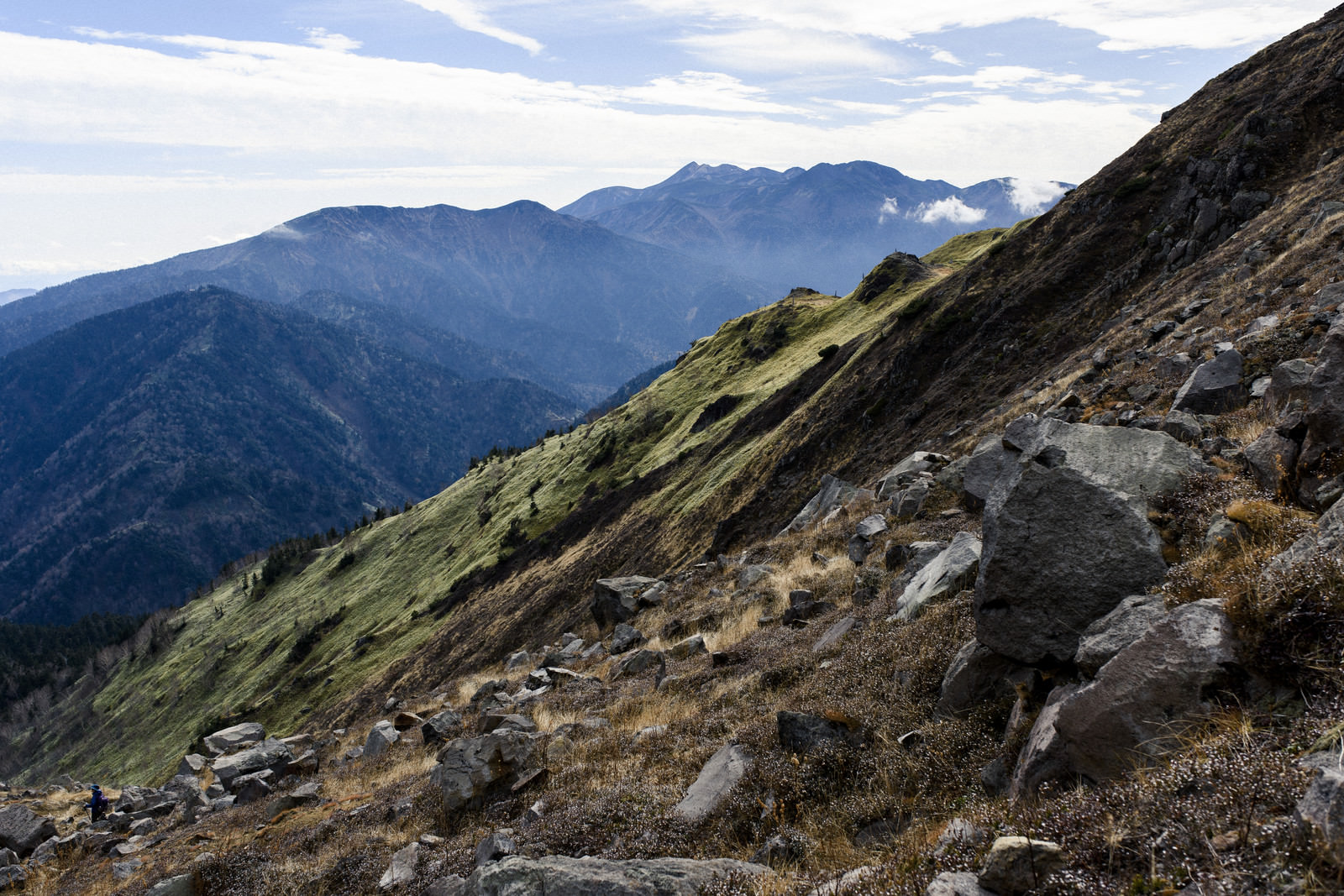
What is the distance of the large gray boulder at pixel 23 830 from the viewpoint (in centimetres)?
1664

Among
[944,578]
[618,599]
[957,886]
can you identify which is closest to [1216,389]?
[944,578]

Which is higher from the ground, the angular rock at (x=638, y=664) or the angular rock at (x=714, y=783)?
the angular rock at (x=714, y=783)

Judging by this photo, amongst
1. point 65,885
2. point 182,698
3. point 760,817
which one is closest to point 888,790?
point 760,817

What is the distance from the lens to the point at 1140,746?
5027mm

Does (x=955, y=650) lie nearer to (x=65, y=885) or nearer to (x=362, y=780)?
(x=362, y=780)

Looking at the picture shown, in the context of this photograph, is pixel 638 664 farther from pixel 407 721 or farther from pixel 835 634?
pixel 407 721

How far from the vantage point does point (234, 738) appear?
25.5 m

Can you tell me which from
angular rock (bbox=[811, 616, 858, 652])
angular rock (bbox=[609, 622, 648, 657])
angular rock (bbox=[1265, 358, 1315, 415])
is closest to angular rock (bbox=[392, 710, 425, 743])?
angular rock (bbox=[609, 622, 648, 657])

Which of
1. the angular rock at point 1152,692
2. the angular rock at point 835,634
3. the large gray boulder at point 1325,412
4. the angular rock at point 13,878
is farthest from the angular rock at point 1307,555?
the angular rock at point 13,878

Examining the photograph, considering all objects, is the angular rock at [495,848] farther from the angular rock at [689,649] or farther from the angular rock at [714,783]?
the angular rock at [689,649]

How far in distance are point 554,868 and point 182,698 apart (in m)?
156

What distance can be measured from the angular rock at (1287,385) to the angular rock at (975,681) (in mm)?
5341

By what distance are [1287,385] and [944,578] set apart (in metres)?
5.34

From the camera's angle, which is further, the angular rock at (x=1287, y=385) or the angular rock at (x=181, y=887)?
the angular rock at (x=181, y=887)
